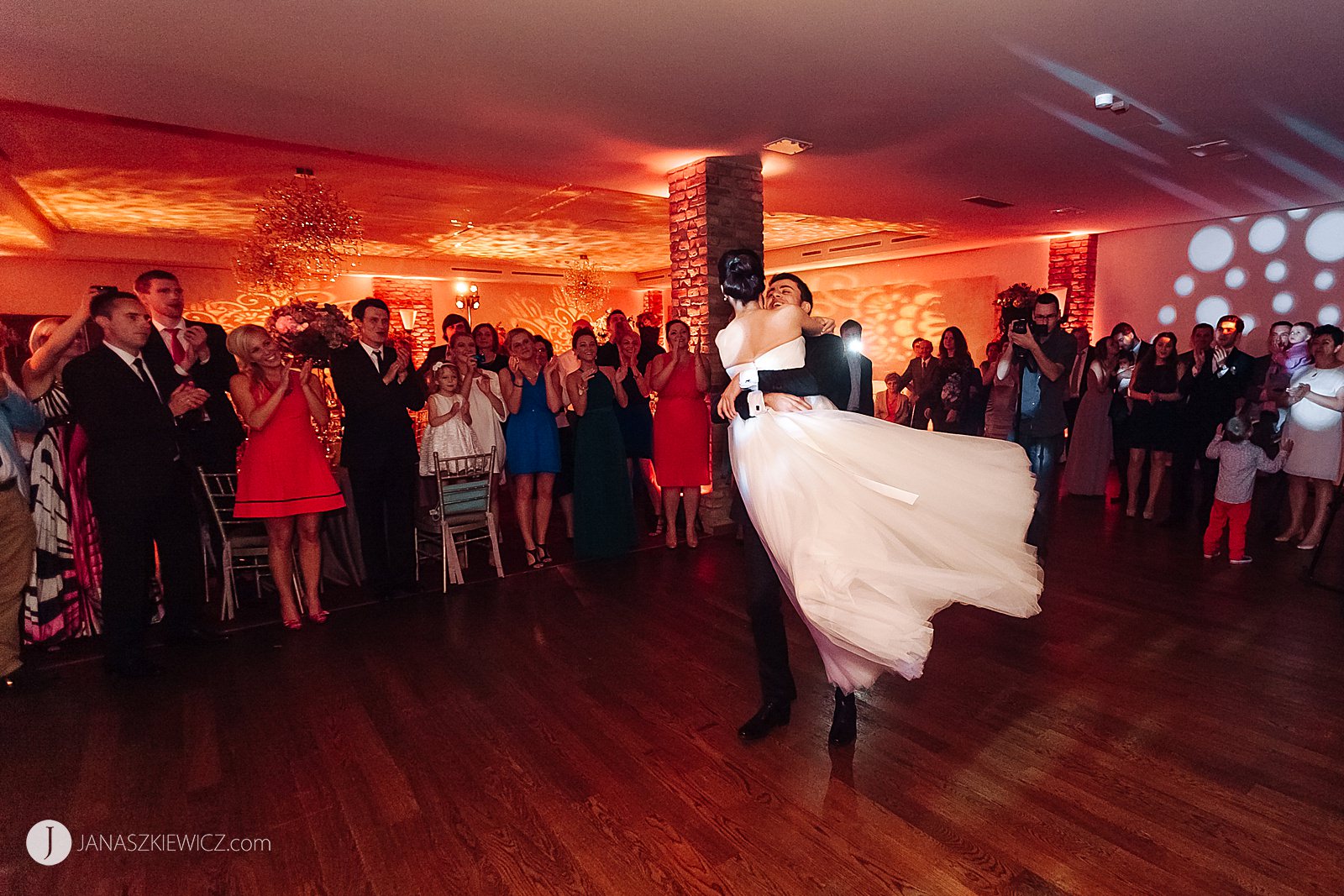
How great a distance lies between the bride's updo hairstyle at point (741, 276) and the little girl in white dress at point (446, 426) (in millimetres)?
2589

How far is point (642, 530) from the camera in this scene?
19.6ft

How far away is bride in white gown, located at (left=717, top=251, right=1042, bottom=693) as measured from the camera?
2.24 m

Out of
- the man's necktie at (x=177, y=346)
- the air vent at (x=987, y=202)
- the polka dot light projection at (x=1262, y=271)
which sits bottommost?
the man's necktie at (x=177, y=346)

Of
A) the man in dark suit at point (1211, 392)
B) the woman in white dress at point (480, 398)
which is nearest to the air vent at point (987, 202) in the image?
the man in dark suit at point (1211, 392)

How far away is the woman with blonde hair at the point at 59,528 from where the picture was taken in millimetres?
3557

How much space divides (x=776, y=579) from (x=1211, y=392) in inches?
214

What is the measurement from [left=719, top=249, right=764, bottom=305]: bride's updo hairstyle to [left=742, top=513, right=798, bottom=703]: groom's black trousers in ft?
2.68

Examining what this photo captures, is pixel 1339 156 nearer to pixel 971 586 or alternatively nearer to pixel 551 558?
pixel 971 586

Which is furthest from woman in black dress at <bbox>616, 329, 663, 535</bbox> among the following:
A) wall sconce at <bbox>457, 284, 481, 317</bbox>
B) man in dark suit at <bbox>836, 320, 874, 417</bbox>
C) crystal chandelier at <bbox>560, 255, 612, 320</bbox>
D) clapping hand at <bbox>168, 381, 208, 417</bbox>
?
A: wall sconce at <bbox>457, 284, 481, 317</bbox>

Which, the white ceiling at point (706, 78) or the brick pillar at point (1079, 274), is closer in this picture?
the white ceiling at point (706, 78)

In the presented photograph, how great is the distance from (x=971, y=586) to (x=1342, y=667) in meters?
2.27

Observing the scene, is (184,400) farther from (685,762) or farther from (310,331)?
(685,762)

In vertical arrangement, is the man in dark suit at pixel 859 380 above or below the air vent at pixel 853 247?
below

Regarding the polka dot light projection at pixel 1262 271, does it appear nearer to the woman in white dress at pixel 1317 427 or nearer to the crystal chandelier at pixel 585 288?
the woman in white dress at pixel 1317 427
